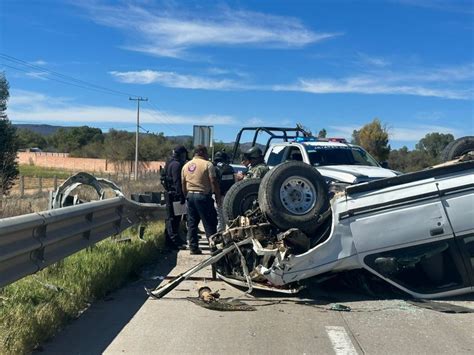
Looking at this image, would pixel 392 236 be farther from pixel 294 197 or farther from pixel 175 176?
pixel 175 176

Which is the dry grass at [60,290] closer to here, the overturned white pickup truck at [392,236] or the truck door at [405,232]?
the overturned white pickup truck at [392,236]

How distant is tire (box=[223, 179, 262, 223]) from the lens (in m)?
7.88

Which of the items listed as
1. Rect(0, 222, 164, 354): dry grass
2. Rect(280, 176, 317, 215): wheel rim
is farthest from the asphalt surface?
Rect(280, 176, 317, 215): wheel rim

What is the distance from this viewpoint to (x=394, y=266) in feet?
21.4

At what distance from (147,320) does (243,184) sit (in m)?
2.80

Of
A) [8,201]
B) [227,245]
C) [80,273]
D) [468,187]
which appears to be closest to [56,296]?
[80,273]

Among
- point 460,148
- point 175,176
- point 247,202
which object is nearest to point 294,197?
point 247,202

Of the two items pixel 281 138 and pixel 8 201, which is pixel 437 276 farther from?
pixel 8 201

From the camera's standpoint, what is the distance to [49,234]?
599 centimetres

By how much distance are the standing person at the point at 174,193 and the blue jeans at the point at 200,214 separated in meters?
0.74

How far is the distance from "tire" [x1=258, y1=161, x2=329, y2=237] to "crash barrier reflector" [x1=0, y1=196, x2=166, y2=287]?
225cm

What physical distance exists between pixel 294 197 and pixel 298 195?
0.19ft

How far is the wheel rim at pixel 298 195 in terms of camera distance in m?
6.88

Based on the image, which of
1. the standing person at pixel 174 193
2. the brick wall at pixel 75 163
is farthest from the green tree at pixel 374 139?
the standing person at pixel 174 193
